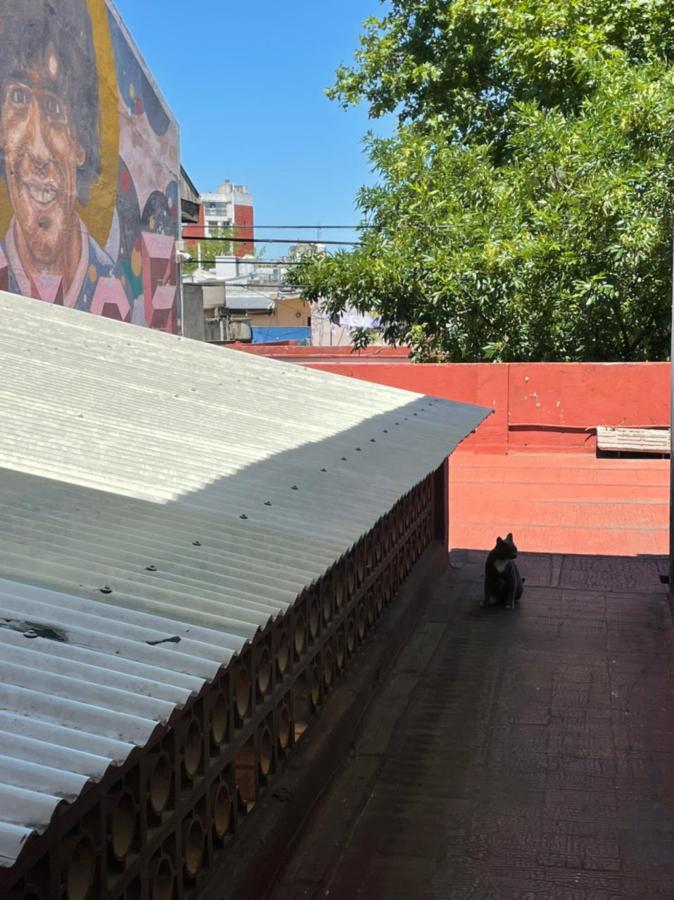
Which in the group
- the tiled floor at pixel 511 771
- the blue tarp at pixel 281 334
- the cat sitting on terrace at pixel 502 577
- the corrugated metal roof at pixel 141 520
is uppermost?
the blue tarp at pixel 281 334

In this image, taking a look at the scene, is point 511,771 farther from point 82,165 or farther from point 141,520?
point 82,165

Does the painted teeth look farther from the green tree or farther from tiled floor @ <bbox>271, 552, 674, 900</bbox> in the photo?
the green tree

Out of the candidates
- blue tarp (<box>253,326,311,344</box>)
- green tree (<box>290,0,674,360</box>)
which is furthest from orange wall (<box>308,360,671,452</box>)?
blue tarp (<box>253,326,311,344</box>)

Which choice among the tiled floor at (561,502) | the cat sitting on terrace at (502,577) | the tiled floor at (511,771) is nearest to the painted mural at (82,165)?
the tiled floor at (561,502)

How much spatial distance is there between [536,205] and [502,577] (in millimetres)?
13050

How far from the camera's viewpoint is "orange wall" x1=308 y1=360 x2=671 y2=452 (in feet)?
58.9

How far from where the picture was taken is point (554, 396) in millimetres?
18266

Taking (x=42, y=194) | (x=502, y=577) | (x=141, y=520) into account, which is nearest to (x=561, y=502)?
(x=502, y=577)

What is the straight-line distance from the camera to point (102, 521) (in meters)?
4.13

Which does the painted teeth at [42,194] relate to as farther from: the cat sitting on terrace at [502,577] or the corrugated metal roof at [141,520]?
the cat sitting on terrace at [502,577]

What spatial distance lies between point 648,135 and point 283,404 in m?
14.7

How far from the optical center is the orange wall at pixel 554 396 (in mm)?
17953

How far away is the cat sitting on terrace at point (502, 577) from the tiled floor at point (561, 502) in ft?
8.48

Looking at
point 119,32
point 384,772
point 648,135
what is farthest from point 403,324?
point 384,772
